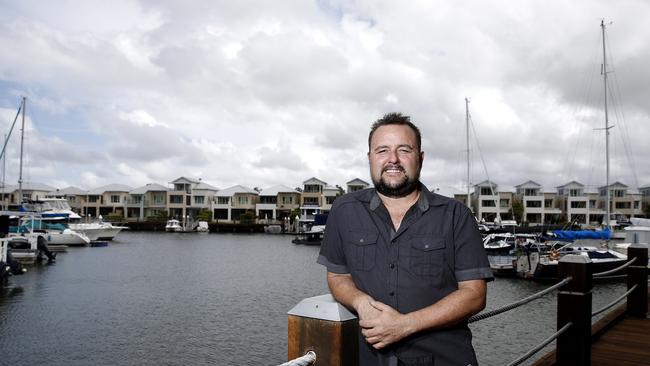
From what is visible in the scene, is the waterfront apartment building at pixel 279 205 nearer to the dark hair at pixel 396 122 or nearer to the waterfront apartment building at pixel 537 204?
the waterfront apartment building at pixel 537 204

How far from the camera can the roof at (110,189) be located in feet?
328

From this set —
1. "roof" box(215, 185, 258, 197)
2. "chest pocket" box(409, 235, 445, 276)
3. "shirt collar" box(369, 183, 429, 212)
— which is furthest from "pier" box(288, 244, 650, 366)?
"roof" box(215, 185, 258, 197)

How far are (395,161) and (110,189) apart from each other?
106m

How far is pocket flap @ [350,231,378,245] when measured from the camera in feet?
7.59

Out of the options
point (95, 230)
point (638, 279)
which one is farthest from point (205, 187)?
point (638, 279)

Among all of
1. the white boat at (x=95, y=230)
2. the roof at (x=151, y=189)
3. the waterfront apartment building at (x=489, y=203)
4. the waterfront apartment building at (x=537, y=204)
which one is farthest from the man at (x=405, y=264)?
the roof at (x=151, y=189)

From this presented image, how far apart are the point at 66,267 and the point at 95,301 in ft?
Answer: 43.7

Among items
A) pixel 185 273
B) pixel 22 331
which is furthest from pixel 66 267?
pixel 22 331

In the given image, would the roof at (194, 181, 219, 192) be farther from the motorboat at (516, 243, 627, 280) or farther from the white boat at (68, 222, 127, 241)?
the motorboat at (516, 243, 627, 280)

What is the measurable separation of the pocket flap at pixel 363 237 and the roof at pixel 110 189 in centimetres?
10529

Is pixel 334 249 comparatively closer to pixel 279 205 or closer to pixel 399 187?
pixel 399 187

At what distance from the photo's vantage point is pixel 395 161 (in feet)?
8.02

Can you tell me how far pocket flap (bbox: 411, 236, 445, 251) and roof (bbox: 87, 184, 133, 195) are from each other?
346 feet

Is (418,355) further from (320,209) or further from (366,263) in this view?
(320,209)
